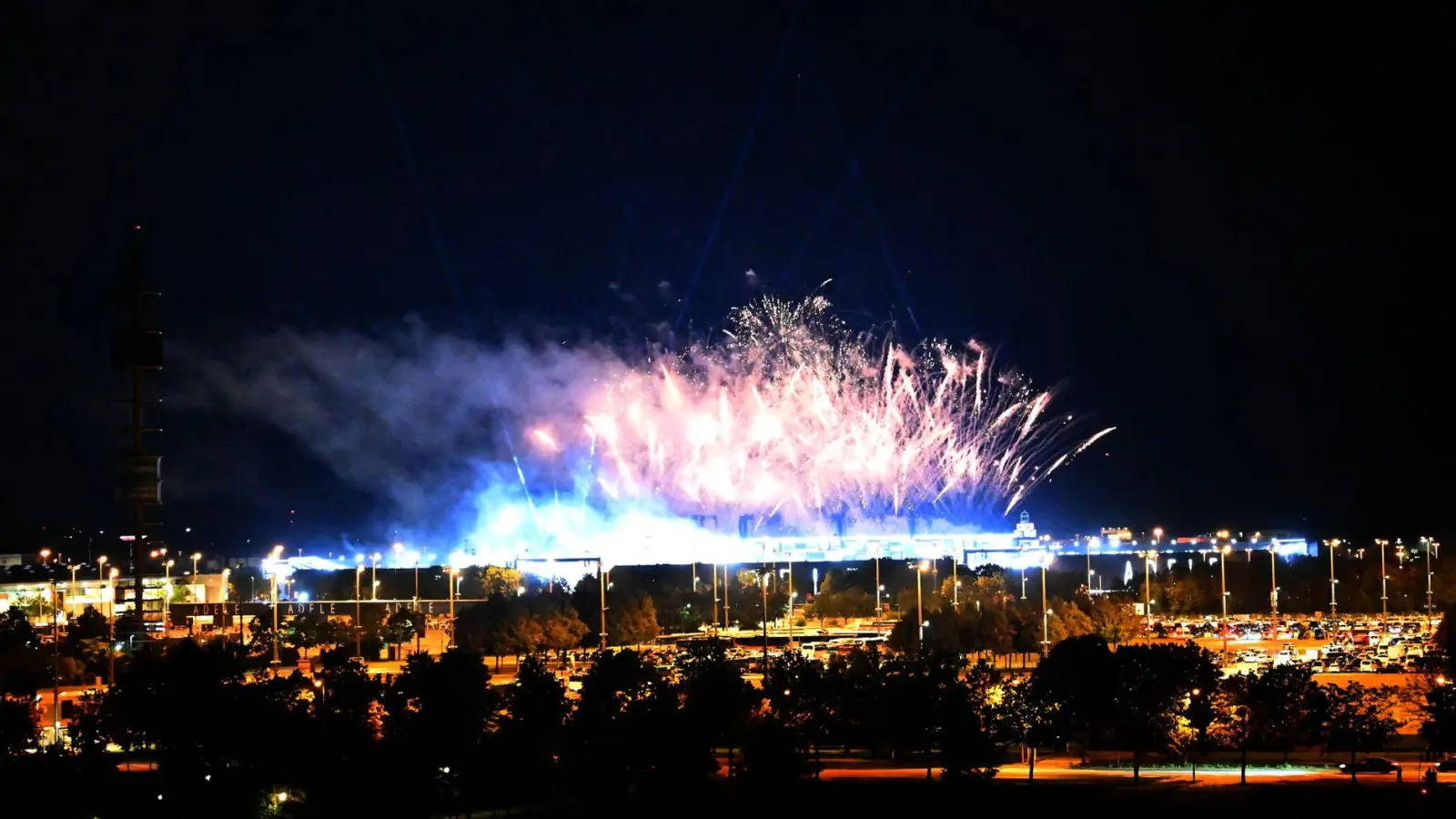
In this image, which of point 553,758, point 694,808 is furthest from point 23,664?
point 694,808

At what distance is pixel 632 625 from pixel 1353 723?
2331 cm

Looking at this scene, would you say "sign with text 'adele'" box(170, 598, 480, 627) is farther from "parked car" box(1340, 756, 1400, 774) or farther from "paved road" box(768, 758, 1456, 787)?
"parked car" box(1340, 756, 1400, 774)

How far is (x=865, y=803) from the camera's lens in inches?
724

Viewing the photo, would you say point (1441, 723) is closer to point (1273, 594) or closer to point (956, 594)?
point (956, 594)

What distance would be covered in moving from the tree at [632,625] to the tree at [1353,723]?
72.8 feet

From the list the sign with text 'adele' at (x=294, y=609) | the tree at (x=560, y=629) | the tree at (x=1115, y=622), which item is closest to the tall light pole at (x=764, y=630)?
the tree at (x=560, y=629)

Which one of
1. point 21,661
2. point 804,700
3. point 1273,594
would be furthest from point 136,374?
point 1273,594

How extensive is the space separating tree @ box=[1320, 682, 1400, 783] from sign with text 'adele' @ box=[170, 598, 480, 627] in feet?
103

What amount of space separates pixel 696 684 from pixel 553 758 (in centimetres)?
234

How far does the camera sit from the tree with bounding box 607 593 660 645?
4094 centimetres

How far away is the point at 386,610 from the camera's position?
49500mm

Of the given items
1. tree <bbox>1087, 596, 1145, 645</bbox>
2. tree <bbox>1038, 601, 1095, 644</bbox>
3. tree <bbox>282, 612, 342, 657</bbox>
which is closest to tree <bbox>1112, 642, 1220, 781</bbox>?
tree <bbox>1038, 601, 1095, 644</bbox>

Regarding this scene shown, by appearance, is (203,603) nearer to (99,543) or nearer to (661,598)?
(661,598)

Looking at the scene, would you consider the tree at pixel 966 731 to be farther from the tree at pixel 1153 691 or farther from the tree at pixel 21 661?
the tree at pixel 21 661
